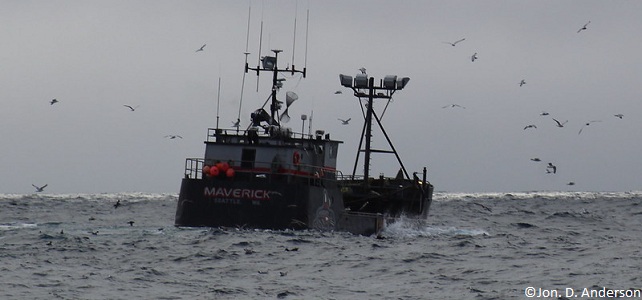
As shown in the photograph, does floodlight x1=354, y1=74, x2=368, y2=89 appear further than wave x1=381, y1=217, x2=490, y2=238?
Yes

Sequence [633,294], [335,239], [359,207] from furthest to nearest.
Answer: [359,207] → [335,239] → [633,294]

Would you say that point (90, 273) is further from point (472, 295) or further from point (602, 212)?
point (602, 212)

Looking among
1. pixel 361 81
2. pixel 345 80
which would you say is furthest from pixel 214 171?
pixel 345 80

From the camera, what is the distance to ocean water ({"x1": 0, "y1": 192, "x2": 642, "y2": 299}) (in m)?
32.2

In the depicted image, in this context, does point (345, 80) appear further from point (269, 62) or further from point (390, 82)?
point (269, 62)

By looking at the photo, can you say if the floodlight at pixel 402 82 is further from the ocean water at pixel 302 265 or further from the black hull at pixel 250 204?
the black hull at pixel 250 204

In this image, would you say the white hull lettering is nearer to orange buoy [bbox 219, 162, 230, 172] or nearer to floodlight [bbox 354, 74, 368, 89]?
orange buoy [bbox 219, 162, 230, 172]

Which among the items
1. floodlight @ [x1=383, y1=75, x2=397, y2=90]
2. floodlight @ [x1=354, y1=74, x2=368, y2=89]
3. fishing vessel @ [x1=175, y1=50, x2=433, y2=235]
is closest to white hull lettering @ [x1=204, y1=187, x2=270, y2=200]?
fishing vessel @ [x1=175, y1=50, x2=433, y2=235]

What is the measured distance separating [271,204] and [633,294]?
17.9 meters

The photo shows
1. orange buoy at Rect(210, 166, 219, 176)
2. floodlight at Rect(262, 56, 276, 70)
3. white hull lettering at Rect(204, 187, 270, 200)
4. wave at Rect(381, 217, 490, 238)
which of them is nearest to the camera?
white hull lettering at Rect(204, 187, 270, 200)

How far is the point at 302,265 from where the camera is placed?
3772 cm

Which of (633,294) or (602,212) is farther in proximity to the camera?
(602,212)

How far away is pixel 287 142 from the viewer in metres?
49.7

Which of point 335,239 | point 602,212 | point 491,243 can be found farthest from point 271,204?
point 602,212
